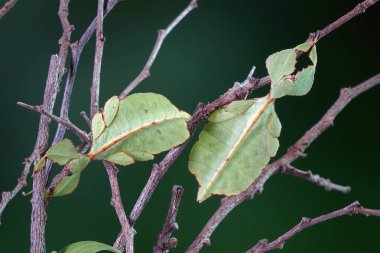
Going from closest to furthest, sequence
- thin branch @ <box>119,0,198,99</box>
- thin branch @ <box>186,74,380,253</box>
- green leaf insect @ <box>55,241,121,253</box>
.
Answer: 1. green leaf insect @ <box>55,241,121,253</box>
2. thin branch @ <box>186,74,380,253</box>
3. thin branch @ <box>119,0,198,99</box>

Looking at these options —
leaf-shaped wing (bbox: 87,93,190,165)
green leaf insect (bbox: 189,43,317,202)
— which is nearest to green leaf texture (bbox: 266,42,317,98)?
green leaf insect (bbox: 189,43,317,202)

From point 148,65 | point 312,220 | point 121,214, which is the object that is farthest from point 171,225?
point 148,65

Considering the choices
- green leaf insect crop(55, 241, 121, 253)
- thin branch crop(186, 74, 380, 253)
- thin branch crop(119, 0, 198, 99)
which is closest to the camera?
green leaf insect crop(55, 241, 121, 253)

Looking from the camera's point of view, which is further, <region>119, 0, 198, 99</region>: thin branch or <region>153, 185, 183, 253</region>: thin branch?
<region>119, 0, 198, 99</region>: thin branch

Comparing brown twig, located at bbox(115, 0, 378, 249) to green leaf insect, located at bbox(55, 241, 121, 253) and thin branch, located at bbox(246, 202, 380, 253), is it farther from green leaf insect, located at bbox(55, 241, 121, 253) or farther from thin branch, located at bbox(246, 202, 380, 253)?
thin branch, located at bbox(246, 202, 380, 253)

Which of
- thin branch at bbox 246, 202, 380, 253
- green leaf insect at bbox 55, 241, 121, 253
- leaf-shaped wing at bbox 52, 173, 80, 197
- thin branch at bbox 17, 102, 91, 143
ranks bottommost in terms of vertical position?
thin branch at bbox 246, 202, 380, 253

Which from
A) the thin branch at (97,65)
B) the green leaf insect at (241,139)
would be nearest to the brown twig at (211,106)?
the green leaf insect at (241,139)
